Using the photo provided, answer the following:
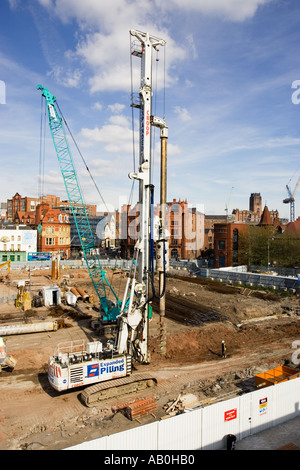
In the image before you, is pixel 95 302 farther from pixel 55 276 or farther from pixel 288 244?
pixel 288 244

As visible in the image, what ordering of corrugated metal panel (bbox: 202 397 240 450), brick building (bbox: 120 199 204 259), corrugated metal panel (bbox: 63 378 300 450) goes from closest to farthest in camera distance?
corrugated metal panel (bbox: 63 378 300 450) → corrugated metal panel (bbox: 202 397 240 450) → brick building (bbox: 120 199 204 259)

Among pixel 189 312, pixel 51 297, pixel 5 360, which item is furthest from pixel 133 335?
pixel 51 297

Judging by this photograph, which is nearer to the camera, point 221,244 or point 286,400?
point 286,400

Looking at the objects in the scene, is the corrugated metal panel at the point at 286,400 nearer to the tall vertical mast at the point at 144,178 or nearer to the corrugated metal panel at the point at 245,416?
the corrugated metal panel at the point at 245,416

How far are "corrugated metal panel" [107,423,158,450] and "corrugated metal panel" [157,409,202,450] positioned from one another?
0.24 m

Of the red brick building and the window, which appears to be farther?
the red brick building

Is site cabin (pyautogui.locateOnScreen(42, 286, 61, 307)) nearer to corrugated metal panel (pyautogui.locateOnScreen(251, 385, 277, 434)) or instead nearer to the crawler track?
the crawler track

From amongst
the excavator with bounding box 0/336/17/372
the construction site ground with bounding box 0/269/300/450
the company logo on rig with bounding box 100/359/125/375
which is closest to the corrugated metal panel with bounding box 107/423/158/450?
the construction site ground with bounding box 0/269/300/450

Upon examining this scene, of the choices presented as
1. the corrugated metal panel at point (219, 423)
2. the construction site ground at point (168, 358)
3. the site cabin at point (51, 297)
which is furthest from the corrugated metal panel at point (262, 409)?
the site cabin at point (51, 297)

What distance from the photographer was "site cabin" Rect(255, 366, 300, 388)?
53.9 feet

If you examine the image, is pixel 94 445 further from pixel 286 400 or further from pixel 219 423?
pixel 286 400

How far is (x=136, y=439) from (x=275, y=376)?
33.5 ft

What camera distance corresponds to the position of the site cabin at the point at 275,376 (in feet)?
53.9

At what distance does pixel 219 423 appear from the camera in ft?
38.8
